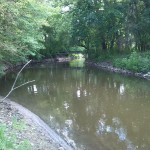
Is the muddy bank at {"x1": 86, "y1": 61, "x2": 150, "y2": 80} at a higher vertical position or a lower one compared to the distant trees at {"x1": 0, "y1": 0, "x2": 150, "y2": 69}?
lower

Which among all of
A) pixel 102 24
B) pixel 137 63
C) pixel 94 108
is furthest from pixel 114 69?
pixel 94 108

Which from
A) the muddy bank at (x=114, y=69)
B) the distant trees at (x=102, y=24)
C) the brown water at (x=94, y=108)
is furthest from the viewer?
the distant trees at (x=102, y=24)

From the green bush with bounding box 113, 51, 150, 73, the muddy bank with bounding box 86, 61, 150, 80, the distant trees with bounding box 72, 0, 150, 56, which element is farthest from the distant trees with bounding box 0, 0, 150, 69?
the green bush with bounding box 113, 51, 150, 73

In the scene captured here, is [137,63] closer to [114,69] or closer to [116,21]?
[114,69]

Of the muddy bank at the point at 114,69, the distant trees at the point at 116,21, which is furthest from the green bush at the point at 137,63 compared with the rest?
the distant trees at the point at 116,21

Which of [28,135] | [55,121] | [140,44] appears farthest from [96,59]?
[28,135]

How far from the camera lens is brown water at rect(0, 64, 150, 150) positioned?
10.5 meters

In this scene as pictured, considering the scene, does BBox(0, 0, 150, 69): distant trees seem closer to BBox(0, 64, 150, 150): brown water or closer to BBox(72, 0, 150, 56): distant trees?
BBox(72, 0, 150, 56): distant trees

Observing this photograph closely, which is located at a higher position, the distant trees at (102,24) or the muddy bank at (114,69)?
the distant trees at (102,24)

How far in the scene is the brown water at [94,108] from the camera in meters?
10.5

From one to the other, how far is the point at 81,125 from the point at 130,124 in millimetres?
1961

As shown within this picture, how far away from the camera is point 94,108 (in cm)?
1472

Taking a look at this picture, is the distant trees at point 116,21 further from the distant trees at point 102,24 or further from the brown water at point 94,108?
the brown water at point 94,108

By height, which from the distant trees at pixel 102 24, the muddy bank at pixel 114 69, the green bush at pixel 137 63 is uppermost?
the distant trees at pixel 102 24
